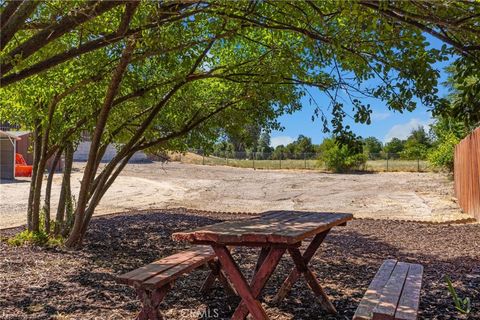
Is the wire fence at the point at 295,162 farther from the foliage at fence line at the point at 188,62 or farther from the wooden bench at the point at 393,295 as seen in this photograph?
the wooden bench at the point at 393,295

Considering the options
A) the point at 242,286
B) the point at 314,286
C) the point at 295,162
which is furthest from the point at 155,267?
the point at 295,162

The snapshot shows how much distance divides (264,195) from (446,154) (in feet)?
25.3

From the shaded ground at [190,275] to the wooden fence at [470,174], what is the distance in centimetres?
176

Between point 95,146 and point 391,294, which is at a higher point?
→ point 95,146

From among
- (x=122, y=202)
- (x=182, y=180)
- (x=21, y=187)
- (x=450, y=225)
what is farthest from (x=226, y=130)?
(x=182, y=180)

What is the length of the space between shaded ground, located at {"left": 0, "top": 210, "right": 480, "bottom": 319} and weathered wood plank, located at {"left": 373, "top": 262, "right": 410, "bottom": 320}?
0.43 meters

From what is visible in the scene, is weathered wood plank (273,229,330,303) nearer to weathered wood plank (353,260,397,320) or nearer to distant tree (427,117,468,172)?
weathered wood plank (353,260,397,320)

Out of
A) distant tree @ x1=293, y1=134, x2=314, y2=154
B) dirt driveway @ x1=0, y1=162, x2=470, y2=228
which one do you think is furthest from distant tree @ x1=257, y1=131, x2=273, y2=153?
dirt driveway @ x1=0, y1=162, x2=470, y2=228

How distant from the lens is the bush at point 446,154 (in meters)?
19.5

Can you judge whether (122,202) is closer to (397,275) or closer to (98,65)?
(98,65)

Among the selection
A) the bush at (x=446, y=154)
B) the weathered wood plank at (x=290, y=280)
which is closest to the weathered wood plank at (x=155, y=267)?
the weathered wood plank at (x=290, y=280)

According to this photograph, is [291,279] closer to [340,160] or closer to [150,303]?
[150,303]

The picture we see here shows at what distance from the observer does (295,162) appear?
136 feet

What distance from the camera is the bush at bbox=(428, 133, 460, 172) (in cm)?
1954
